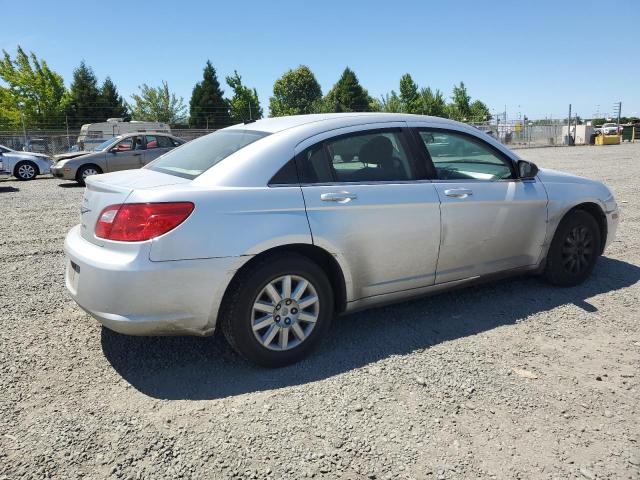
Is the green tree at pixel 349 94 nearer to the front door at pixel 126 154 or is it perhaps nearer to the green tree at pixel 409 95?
the green tree at pixel 409 95

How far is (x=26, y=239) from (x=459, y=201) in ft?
20.1

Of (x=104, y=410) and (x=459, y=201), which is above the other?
(x=459, y=201)

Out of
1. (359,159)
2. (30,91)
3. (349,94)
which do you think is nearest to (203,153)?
(359,159)

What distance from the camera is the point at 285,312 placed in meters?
3.20

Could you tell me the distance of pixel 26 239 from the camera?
7.12m

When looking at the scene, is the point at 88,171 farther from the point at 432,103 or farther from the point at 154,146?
the point at 432,103

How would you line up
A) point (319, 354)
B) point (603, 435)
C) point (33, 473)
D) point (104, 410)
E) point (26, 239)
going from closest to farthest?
point (33, 473) < point (603, 435) < point (104, 410) < point (319, 354) < point (26, 239)

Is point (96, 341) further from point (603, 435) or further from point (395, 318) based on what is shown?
point (603, 435)

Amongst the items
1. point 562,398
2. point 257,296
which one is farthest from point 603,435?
point 257,296

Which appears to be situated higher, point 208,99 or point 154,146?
point 208,99

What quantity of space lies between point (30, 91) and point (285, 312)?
5170cm

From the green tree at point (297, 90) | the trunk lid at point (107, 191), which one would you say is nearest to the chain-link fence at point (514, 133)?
the trunk lid at point (107, 191)

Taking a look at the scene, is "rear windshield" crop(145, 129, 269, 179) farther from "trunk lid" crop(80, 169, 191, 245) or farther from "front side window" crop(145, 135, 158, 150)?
"front side window" crop(145, 135, 158, 150)

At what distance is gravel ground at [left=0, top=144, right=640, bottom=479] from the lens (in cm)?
237
